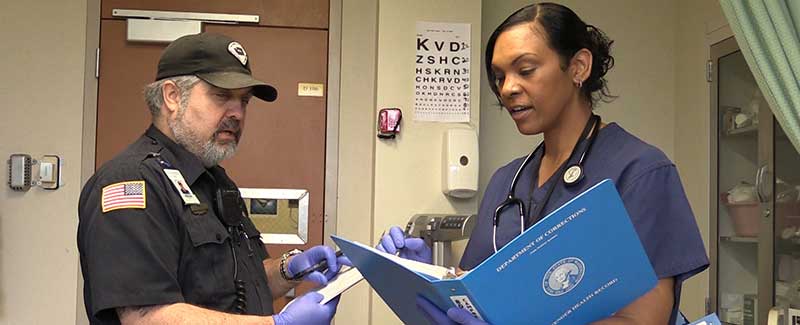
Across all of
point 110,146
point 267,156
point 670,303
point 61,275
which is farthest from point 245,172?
point 670,303

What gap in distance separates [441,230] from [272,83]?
0.98 meters

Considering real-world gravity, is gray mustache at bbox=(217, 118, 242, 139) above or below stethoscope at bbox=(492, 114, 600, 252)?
above

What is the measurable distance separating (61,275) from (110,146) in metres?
0.55

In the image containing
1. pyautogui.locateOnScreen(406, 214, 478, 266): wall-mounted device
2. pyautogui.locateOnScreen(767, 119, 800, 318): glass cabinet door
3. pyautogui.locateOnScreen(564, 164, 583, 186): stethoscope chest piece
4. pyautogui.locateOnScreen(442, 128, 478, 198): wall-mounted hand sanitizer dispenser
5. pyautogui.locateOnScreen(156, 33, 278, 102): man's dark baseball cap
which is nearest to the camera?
pyautogui.locateOnScreen(564, 164, 583, 186): stethoscope chest piece

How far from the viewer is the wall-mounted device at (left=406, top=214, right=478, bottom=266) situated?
285cm

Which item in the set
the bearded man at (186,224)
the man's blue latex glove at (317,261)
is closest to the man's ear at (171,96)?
the bearded man at (186,224)

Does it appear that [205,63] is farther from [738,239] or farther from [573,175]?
[738,239]

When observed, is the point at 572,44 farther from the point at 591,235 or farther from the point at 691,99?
the point at 691,99

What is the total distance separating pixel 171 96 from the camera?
1.90 meters

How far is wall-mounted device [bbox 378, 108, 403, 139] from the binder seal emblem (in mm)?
1984

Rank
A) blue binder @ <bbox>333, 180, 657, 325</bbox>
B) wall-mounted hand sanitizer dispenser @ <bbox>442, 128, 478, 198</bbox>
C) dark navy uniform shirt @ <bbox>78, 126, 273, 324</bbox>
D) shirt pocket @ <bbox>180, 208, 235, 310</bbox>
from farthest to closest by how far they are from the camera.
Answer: wall-mounted hand sanitizer dispenser @ <bbox>442, 128, 478, 198</bbox>
shirt pocket @ <bbox>180, 208, 235, 310</bbox>
dark navy uniform shirt @ <bbox>78, 126, 273, 324</bbox>
blue binder @ <bbox>333, 180, 657, 325</bbox>

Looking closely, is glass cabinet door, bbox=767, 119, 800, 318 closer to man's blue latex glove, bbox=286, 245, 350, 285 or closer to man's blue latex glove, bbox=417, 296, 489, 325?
man's blue latex glove, bbox=286, 245, 350, 285

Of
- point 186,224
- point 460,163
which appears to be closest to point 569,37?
point 186,224

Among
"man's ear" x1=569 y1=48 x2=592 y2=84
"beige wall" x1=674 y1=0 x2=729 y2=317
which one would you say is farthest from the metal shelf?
"man's ear" x1=569 y1=48 x2=592 y2=84
